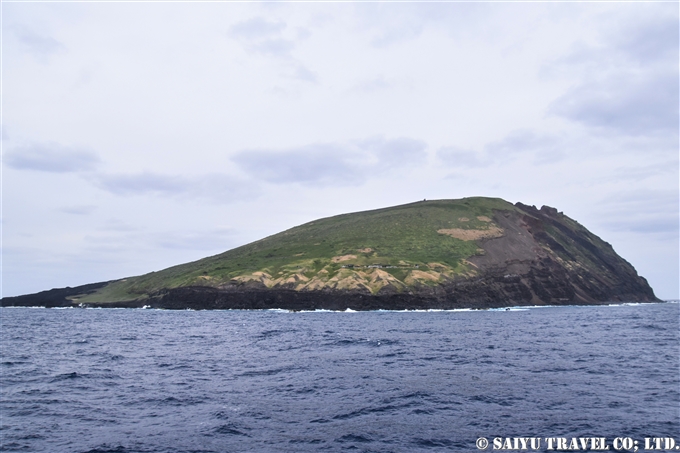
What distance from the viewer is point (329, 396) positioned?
3375 centimetres

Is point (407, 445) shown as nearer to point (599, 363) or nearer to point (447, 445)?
point (447, 445)

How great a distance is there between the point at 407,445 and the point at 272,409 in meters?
10.0

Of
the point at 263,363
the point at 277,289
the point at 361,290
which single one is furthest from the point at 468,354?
the point at 277,289

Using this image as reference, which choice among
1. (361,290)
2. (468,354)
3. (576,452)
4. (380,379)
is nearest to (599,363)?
(468,354)

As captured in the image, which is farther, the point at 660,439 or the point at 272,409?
the point at 272,409

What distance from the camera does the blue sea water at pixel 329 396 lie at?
990 inches

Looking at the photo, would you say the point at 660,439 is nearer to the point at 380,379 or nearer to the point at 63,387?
the point at 380,379

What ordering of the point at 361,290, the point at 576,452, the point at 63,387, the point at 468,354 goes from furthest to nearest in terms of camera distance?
the point at 361,290
the point at 468,354
the point at 63,387
the point at 576,452

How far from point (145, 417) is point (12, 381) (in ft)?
59.0

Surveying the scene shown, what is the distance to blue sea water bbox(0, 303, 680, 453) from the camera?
25141 mm

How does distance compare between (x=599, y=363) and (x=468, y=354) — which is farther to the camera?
(x=468, y=354)

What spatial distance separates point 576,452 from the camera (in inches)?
912

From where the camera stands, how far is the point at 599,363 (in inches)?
1821

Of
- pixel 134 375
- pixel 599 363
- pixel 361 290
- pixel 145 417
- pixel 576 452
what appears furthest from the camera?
pixel 361 290
